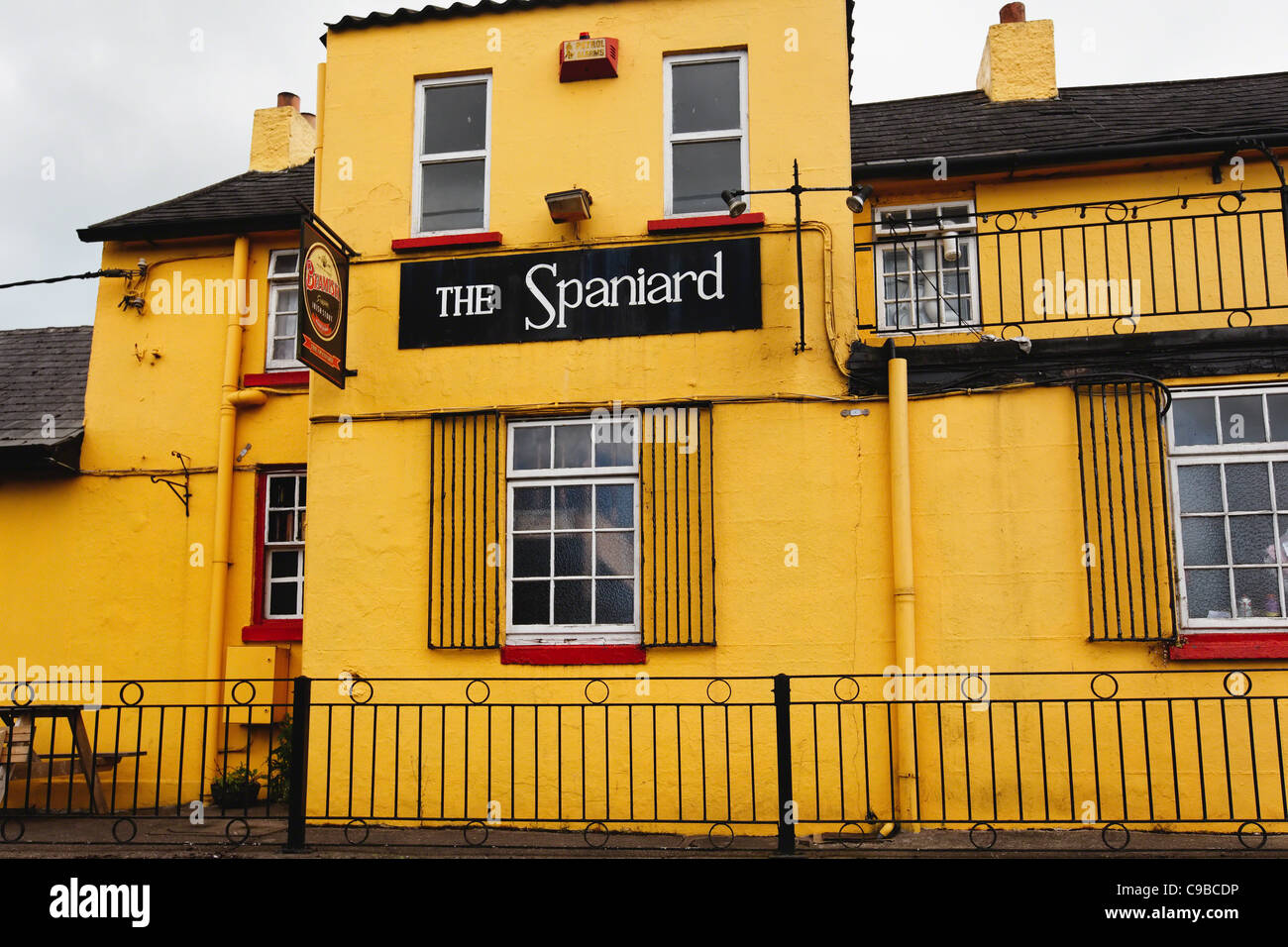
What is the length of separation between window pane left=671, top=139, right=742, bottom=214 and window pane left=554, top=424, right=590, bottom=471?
2.07 m

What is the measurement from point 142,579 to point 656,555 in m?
6.09

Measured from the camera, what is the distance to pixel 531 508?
8.92 m

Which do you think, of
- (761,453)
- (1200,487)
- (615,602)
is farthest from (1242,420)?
(615,602)

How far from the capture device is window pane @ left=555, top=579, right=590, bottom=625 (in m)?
8.71

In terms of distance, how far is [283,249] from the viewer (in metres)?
12.0

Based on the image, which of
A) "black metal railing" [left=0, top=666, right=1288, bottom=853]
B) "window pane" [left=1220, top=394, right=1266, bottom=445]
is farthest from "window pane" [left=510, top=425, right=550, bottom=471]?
"window pane" [left=1220, top=394, right=1266, bottom=445]

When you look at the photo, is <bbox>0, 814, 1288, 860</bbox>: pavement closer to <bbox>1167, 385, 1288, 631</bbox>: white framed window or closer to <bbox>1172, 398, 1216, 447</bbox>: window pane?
<bbox>1167, 385, 1288, 631</bbox>: white framed window

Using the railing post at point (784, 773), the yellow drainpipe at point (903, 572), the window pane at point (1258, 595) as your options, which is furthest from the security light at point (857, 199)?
the window pane at point (1258, 595)

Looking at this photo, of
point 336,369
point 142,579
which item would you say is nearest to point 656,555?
point 336,369


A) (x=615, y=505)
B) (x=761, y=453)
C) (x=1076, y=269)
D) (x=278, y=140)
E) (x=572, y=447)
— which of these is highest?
(x=278, y=140)

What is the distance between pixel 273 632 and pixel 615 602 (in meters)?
4.31

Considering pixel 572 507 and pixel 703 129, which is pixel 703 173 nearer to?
pixel 703 129

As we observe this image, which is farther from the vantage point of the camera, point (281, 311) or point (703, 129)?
point (281, 311)

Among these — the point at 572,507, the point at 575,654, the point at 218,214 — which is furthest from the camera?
the point at 218,214
